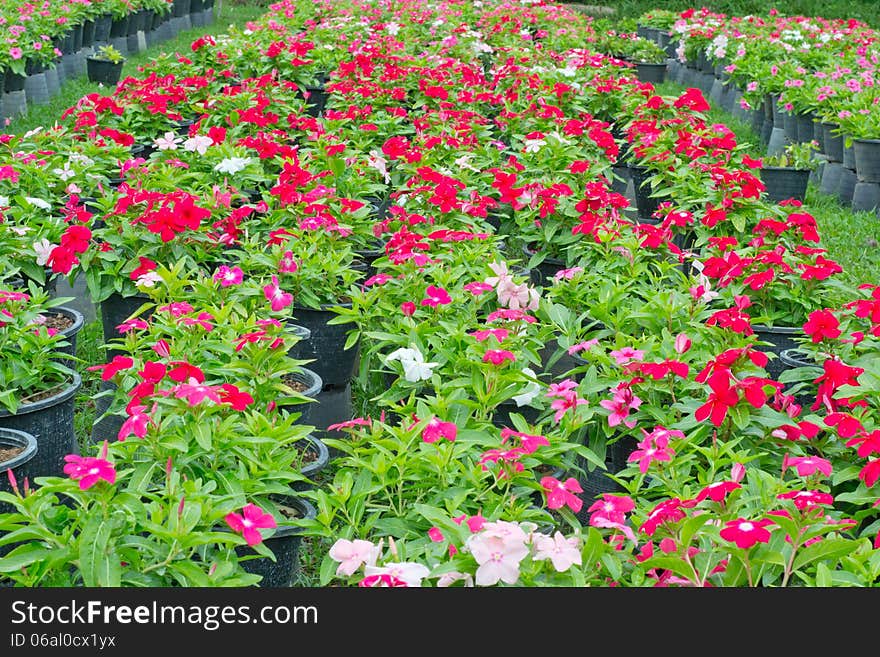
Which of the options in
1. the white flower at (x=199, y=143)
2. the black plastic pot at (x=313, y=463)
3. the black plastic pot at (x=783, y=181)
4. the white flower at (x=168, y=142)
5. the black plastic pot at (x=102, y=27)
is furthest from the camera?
the black plastic pot at (x=102, y=27)

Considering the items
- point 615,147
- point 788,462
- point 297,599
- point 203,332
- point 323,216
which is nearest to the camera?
point 297,599

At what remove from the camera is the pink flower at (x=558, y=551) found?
1.91 metres

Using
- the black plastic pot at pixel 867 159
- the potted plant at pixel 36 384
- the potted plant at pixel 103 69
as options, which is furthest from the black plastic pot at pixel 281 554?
the potted plant at pixel 103 69

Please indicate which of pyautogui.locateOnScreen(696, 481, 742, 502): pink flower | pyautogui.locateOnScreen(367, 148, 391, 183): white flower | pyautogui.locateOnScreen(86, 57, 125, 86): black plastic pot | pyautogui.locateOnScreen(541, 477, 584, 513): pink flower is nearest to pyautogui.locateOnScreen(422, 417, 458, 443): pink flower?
pyautogui.locateOnScreen(541, 477, 584, 513): pink flower

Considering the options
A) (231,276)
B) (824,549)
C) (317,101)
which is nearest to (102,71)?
(317,101)

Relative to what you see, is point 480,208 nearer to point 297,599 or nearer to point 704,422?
point 704,422

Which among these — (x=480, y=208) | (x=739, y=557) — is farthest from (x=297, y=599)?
(x=480, y=208)

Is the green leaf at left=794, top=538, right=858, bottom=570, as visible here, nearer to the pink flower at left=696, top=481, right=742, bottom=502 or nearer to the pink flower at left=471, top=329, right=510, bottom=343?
the pink flower at left=696, top=481, right=742, bottom=502

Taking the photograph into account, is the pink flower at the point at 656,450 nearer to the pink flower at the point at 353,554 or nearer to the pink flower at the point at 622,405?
the pink flower at the point at 622,405

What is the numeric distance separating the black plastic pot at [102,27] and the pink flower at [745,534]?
1224 centimetres

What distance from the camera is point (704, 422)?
284cm

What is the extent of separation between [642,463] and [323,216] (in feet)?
6.99

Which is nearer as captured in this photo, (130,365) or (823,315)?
(130,365)

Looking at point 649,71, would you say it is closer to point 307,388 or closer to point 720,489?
point 307,388
